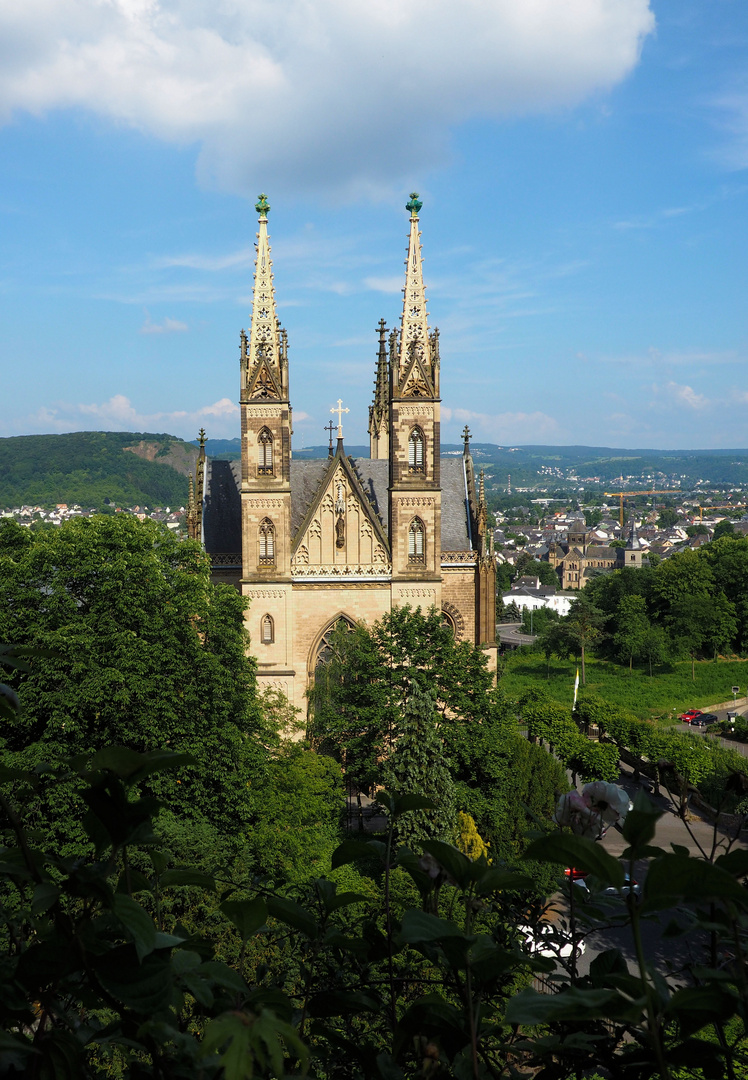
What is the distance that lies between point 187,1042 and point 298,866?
1947 centimetres

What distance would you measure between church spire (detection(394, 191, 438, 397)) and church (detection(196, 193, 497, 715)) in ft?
0.12

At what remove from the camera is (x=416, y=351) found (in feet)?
104

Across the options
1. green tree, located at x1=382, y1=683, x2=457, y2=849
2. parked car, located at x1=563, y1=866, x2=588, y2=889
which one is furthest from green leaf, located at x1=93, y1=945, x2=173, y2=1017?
green tree, located at x1=382, y1=683, x2=457, y2=849

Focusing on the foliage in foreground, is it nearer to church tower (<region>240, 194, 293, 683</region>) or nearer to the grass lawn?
church tower (<region>240, 194, 293, 683</region>)

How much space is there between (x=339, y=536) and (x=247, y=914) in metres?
30.4

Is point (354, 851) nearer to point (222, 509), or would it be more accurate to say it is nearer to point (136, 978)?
point (136, 978)

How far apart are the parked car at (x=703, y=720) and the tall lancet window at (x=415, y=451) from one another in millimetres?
29834

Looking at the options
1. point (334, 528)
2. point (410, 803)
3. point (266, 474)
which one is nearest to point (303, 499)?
point (334, 528)

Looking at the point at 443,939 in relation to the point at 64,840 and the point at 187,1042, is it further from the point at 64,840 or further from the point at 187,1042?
the point at 64,840

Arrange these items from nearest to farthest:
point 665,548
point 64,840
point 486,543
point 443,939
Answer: point 443,939
point 64,840
point 486,543
point 665,548

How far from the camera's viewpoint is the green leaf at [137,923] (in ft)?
7.13

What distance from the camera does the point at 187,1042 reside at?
2207 mm

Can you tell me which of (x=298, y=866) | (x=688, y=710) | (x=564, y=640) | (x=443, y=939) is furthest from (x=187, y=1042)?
(x=564, y=640)

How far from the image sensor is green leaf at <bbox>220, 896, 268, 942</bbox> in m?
2.74
